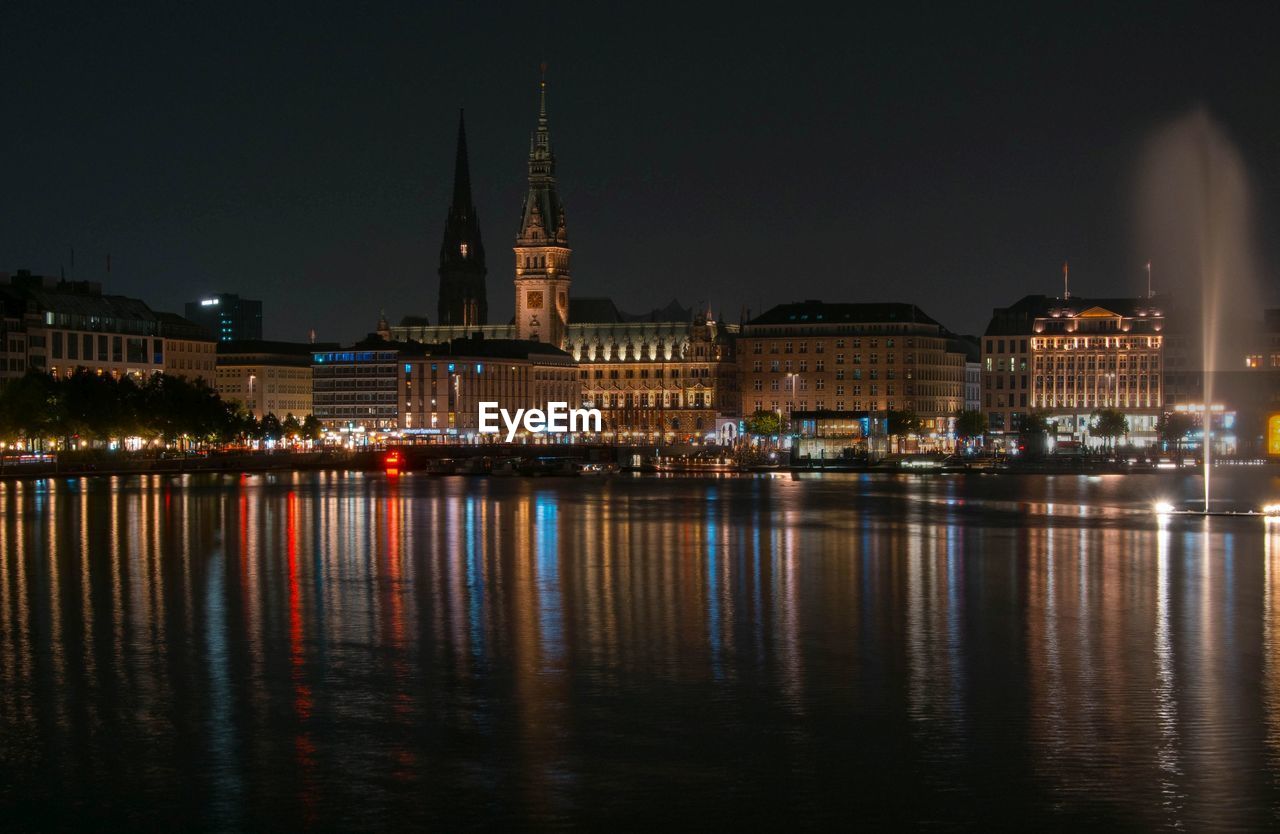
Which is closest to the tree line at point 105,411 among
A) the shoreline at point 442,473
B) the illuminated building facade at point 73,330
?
the shoreline at point 442,473

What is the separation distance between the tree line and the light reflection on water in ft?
250

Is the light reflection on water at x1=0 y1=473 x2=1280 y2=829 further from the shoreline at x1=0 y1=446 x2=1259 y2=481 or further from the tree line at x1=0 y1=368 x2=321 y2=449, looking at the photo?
the shoreline at x1=0 y1=446 x2=1259 y2=481

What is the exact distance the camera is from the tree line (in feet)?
451

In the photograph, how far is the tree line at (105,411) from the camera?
13738cm

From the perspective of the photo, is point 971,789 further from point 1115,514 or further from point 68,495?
point 68,495

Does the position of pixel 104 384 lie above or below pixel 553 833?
above

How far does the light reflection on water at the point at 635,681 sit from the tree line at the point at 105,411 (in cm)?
7615

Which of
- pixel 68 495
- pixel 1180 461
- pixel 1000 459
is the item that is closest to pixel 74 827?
pixel 68 495

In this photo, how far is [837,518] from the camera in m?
85.1

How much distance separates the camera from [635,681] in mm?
33625

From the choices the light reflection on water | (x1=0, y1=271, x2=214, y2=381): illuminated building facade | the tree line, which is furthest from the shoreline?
the light reflection on water

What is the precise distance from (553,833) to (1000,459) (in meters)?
168

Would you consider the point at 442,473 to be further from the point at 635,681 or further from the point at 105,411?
the point at 635,681

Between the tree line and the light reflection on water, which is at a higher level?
the tree line
